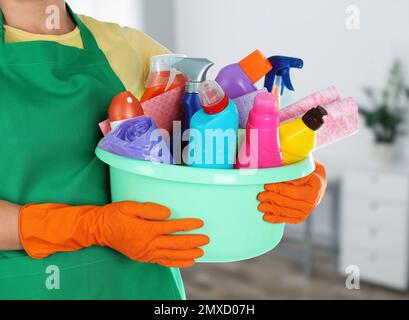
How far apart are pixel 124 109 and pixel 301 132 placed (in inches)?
9.9

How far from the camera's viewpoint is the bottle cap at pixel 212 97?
2.37 feet

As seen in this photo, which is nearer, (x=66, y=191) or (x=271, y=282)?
(x=66, y=191)

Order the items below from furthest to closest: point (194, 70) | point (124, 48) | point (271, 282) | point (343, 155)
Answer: point (343, 155) < point (271, 282) < point (124, 48) < point (194, 70)

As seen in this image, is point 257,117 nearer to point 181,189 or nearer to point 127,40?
point 181,189

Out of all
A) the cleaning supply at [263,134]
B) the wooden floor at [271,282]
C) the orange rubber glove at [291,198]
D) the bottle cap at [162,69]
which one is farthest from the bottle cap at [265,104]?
the wooden floor at [271,282]

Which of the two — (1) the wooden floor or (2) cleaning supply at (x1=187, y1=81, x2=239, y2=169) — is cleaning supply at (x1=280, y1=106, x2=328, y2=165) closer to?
(2) cleaning supply at (x1=187, y1=81, x2=239, y2=169)

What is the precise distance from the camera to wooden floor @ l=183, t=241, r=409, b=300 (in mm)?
2657

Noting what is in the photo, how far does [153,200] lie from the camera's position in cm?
74

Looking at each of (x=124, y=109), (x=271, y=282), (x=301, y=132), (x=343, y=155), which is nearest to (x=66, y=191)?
(x=124, y=109)

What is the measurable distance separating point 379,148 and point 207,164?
91.8 inches

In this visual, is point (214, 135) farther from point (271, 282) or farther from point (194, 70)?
point (271, 282)

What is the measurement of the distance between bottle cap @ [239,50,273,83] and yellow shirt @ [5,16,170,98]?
24 centimetres

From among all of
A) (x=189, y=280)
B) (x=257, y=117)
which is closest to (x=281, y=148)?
(x=257, y=117)

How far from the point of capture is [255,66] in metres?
0.85
